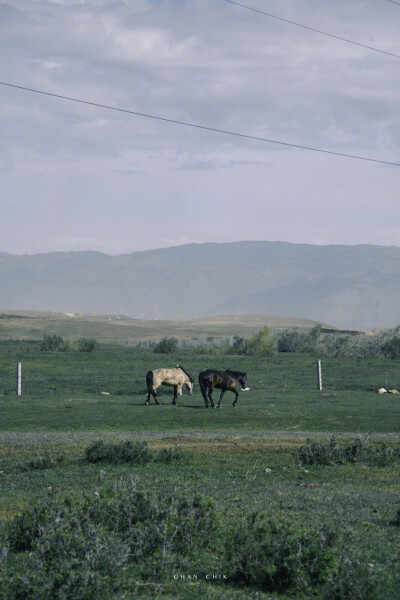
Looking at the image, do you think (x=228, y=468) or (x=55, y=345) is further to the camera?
(x=55, y=345)

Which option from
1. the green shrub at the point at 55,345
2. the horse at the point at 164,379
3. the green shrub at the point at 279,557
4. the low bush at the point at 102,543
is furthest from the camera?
the green shrub at the point at 55,345

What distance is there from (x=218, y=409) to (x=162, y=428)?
5430mm

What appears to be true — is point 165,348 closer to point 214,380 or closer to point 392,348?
point 392,348

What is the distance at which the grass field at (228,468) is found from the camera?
7.14 meters

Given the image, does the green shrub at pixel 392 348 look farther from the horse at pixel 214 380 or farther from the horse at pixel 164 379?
the horse at pixel 214 380

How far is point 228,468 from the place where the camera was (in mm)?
13984

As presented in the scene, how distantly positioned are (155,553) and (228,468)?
683 cm

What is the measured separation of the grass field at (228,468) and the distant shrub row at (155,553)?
1.1 inches

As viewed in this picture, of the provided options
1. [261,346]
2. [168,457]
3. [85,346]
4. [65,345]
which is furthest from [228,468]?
[85,346]

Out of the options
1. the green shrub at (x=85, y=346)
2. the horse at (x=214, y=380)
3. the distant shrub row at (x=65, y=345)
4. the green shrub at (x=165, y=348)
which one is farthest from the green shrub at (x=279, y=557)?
the green shrub at (x=165, y=348)

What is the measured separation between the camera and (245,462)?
1480cm

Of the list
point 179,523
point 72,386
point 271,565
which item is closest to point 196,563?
point 179,523

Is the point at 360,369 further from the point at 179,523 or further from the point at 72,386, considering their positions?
the point at 179,523

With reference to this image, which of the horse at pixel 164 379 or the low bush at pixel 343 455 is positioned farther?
the horse at pixel 164 379
